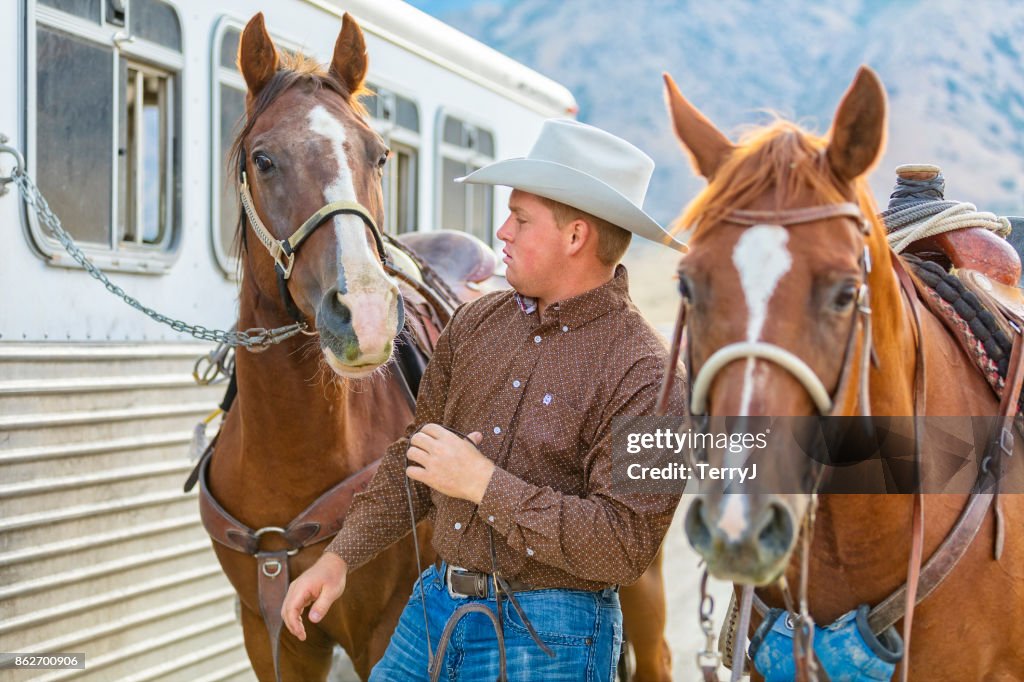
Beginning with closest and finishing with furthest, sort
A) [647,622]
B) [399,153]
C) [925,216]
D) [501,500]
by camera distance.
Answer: [501,500], [925,216], [647,622], [399,153]

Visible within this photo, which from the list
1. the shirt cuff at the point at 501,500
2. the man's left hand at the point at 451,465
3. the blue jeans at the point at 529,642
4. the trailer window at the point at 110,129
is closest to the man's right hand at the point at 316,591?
the blue jeans at the point at 529,642

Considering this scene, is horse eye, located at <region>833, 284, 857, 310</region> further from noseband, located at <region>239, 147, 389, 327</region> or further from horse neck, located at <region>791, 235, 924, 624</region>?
noseband, located at <region>239, 147, 389, 327</region>

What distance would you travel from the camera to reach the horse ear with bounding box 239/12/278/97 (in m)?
2.90

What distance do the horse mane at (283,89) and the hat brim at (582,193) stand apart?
91 centimetres

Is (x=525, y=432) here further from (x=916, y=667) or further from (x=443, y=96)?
(x=443, y=96)

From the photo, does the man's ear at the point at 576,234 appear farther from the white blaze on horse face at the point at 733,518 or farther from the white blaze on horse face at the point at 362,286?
the white blaze on horse face at the point at 733,518

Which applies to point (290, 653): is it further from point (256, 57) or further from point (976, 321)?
point (976, 321)

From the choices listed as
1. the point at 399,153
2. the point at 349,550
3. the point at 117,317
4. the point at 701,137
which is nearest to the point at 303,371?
the point at 349,550

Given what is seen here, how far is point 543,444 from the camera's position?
2.16m

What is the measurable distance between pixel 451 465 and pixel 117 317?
85.0 inches

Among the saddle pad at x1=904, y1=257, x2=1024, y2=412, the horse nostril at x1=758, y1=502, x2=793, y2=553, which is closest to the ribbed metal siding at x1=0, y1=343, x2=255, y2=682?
the horse nostril at x1=758, y1=502, x2=793, y2=553

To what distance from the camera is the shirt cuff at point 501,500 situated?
201cm

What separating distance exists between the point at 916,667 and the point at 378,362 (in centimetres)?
138

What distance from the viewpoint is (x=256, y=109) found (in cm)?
291
